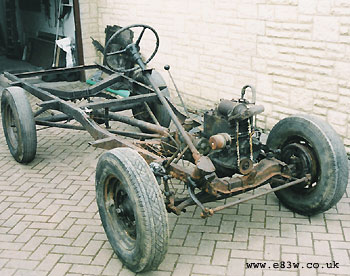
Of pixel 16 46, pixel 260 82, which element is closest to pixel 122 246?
pixel 260 82

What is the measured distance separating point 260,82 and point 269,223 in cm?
296

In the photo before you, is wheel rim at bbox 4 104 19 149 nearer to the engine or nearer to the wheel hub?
the engine

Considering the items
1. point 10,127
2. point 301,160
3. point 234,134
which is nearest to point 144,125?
point 234,134

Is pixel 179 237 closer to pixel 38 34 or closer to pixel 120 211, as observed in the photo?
pixel 120 211

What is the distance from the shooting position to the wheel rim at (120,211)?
411cm

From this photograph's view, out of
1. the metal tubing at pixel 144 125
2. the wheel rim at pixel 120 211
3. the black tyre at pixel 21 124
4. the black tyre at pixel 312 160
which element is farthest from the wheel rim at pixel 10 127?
the black tyre at pixel 312 160

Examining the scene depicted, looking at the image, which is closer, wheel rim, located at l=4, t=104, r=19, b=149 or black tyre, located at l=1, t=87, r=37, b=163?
black tyre, located at l=1, t=87, r=37, b=163

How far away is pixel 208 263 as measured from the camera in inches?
163

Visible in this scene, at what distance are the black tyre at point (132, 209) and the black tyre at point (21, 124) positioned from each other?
2.16 meters

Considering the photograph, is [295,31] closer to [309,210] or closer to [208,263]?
[309,210]

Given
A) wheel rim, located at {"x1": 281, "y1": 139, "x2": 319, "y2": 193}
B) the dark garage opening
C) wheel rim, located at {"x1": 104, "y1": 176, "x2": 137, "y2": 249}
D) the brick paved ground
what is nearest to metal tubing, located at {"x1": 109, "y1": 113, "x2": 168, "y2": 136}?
the brick paved ground

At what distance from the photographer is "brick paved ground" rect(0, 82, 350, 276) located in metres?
4.14

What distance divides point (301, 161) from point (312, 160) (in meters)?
0.11

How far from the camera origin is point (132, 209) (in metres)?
4.04
